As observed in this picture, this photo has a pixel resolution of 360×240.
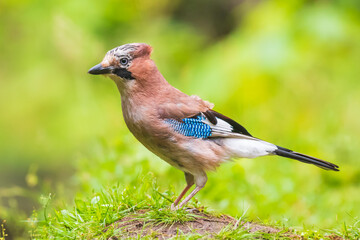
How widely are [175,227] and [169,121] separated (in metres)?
0.81

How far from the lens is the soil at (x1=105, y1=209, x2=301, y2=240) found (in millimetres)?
3920

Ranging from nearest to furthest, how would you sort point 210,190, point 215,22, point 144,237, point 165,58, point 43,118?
point 144,237 < point 210,190 < point 43,118 < point 165,58 < point 215,22

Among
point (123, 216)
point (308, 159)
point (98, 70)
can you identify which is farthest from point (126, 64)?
point (308, 159)

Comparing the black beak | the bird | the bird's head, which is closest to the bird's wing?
the bird

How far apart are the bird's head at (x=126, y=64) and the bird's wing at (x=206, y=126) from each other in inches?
16.4

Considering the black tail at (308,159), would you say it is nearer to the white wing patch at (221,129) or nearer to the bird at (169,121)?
the bird at (169,121)

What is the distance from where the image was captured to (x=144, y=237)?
12.6 ft

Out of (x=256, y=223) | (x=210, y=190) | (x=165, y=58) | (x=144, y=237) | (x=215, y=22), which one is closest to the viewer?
(x=144, y=237)

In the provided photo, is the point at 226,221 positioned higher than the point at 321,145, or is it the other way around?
the point at 321,145

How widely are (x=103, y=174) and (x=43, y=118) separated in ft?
13.2

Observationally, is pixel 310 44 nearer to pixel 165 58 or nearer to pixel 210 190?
pixel 165 58

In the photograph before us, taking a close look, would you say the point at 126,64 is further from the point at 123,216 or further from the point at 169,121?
the point at 123,216

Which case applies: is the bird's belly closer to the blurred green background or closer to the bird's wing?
the bird's wing

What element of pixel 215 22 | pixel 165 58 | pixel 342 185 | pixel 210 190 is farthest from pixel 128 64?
pixel 215 22
